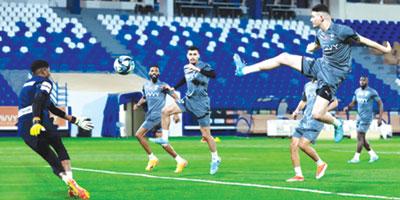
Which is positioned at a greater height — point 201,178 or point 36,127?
point 36,127

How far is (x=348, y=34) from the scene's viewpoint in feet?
32.4

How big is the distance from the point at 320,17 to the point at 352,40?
1.95 ft

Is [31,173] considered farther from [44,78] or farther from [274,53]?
[274,53]

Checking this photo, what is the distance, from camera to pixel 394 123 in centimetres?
3684

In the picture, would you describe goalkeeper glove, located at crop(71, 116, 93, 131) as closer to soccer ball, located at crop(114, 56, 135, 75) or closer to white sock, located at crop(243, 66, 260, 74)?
→ white sock, located at crop(243, 66, 260, 74)

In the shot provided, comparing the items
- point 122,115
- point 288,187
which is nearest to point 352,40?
point 288,187

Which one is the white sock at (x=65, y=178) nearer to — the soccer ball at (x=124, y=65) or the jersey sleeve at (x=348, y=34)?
the jersey sleeve at (x=348, y=34)

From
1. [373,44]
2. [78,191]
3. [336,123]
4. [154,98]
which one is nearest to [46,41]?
[154,98]

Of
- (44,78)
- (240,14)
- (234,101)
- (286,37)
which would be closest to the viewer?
(44,78)

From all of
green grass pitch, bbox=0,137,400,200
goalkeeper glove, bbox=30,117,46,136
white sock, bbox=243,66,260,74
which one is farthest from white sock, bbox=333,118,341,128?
goalkeeper glove, bbox=30,117,46,136

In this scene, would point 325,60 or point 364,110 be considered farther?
point 364,110

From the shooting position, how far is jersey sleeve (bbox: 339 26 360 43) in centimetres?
988

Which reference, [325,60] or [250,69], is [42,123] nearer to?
[250,69]

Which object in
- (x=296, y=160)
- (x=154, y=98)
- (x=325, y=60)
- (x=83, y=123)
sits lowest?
(x=296, y=160)
